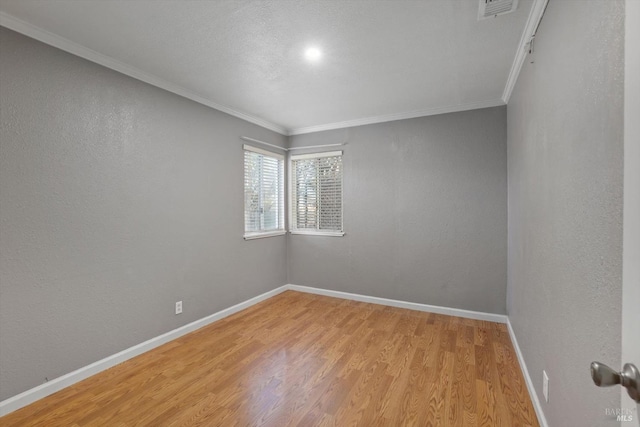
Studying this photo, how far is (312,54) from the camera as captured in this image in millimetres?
2256

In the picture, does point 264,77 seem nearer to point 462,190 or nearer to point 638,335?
point 462,190

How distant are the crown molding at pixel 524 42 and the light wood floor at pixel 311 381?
2.41 metres

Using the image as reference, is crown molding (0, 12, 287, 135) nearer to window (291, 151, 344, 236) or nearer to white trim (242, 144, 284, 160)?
white trim (242, 144, 284, 160)

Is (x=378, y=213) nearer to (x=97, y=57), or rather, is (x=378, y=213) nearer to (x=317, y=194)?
(x=317, y=194)

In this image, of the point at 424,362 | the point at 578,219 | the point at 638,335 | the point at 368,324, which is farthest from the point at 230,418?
the point at 578,219

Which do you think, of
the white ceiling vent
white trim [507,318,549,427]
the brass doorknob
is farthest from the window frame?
the brass doorknob

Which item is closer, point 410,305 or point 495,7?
point 495,7

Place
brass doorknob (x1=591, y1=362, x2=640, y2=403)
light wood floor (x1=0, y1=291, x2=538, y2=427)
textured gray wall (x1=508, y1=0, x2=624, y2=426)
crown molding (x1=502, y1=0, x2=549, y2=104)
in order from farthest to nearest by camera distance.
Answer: light wood floor (x1=0, y1=291, x2=538, y2=427) → crown molding (x1=502, y1=0, x2=549, y2=104) → textured gray wall (x1=508, y1=0, x2=624, y2=426) → brass doorknob (x1=591, y1=362, x2=640, y2=403)

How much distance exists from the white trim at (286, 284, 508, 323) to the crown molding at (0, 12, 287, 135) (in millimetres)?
2699

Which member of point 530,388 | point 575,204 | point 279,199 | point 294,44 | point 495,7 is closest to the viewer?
point 575,204

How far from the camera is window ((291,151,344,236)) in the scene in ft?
13.7

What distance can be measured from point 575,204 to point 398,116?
9.05ft

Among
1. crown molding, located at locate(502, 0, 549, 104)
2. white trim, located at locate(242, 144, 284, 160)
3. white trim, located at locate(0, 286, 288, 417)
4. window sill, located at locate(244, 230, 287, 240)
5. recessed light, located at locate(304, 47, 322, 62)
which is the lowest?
white trim, located at locate(0, 286, 288, 417)

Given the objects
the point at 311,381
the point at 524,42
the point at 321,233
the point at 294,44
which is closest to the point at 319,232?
the point at 321,233
